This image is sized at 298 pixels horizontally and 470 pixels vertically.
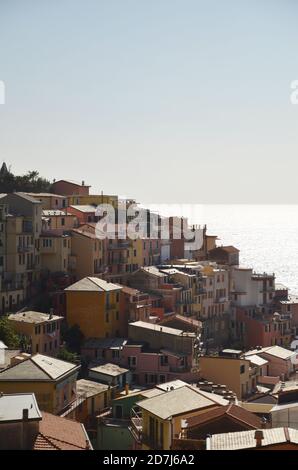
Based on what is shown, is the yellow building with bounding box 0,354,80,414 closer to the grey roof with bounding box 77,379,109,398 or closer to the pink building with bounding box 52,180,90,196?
the grey roof with bounding box 77,379,109,398

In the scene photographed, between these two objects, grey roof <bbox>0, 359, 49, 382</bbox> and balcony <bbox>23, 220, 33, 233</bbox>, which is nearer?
grey roof <bbox>0, 359, 49, 382</bbox>

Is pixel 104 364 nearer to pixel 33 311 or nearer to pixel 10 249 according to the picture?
pixel 33 311

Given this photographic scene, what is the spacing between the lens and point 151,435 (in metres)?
24.6

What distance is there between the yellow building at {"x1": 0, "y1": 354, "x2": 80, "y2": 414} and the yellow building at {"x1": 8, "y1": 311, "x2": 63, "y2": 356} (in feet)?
20.8

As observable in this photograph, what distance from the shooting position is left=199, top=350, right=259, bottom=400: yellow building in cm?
3559

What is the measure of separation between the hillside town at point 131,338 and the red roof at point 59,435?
0.17ft

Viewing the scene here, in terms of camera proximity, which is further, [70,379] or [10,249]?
[10,249]

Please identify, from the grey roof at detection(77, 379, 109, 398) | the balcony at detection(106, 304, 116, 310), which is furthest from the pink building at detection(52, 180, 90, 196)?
the grey roof at detection(77, 379, 109, 398)

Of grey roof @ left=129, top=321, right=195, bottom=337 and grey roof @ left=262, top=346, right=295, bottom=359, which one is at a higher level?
grey roof @ left=129, top=321, right=195, bottom=337

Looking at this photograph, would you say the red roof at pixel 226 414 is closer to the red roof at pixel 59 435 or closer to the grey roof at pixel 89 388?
the red roof at pixel 59 435

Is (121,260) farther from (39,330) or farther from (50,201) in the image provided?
(39,330)

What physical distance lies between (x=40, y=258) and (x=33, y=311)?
16.5 feet
